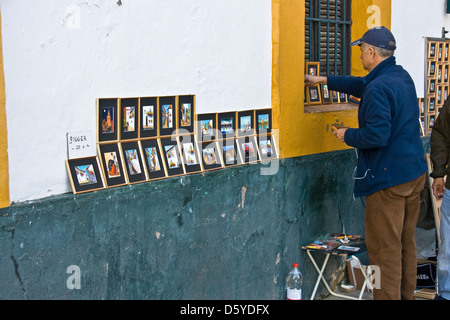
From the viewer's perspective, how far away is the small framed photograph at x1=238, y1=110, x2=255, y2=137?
452cm

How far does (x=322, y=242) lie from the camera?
528 cm

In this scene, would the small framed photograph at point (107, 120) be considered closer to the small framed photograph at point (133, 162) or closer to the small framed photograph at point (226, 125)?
the small framed photograph at point (133, 162)

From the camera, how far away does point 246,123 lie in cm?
457

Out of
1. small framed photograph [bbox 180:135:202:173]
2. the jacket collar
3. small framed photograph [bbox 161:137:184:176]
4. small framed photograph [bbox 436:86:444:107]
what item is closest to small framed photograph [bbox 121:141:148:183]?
small framed photograph [bbox 161:137:184:176]

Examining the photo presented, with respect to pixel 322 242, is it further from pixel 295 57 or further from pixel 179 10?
pixel 179 10

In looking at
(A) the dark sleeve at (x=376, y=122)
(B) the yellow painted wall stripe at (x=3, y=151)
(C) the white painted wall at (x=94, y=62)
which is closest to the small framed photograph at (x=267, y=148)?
(C) the white painted wall at (x=94, y=62)

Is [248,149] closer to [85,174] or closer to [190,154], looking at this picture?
[190,154]

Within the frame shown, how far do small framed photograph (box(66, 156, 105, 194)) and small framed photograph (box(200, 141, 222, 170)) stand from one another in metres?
0.93

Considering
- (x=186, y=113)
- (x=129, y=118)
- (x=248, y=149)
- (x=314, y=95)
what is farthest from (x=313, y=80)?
(x=129, y=118)

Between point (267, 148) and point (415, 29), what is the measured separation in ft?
10.1

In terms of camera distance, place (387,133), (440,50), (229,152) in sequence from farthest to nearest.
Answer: (440,50) → (229,152) → (387,133)

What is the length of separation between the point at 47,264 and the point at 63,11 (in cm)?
134

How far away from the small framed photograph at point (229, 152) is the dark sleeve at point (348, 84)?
1126mm

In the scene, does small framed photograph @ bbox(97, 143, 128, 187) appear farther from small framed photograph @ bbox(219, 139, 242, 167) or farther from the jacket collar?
the jacket collar
